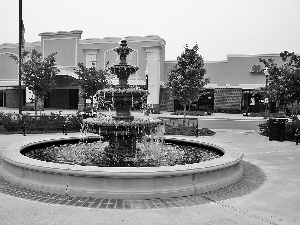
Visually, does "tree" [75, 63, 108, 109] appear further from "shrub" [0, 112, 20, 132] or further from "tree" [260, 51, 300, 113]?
"tree" [260, 51, 300, 113]

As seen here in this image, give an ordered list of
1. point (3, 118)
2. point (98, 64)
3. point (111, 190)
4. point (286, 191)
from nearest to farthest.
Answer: point (111, 190)
point (286, 191)
point (3, 118)
point (98, 64)

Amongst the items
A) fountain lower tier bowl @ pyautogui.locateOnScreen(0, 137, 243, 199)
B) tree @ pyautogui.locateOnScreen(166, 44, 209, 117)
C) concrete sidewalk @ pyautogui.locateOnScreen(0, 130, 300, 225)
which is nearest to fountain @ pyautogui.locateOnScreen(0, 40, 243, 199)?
fountain lower tier bowl @ pyautogui.locateOnScreen(0, 137, 243, 199)

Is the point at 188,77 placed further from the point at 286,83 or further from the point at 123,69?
the point at 123,69

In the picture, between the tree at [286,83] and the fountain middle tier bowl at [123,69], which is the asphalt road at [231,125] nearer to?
the tree at [286,83]

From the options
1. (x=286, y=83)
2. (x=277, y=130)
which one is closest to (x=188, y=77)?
(x=286, y=83)

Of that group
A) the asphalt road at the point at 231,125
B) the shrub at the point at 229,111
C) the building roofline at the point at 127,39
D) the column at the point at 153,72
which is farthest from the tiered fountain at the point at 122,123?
the shrub at the point at 229,111

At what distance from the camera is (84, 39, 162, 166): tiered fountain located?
36.2 ft

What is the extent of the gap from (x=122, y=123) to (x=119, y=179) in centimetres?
355

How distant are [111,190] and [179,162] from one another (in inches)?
150

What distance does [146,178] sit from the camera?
7617 mm

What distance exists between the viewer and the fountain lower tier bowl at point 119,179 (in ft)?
24.8

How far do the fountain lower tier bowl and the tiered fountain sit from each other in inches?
103

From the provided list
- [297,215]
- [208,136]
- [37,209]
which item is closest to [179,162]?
[297,215]

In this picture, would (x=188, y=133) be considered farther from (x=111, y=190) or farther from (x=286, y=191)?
(x=111, y=190)
